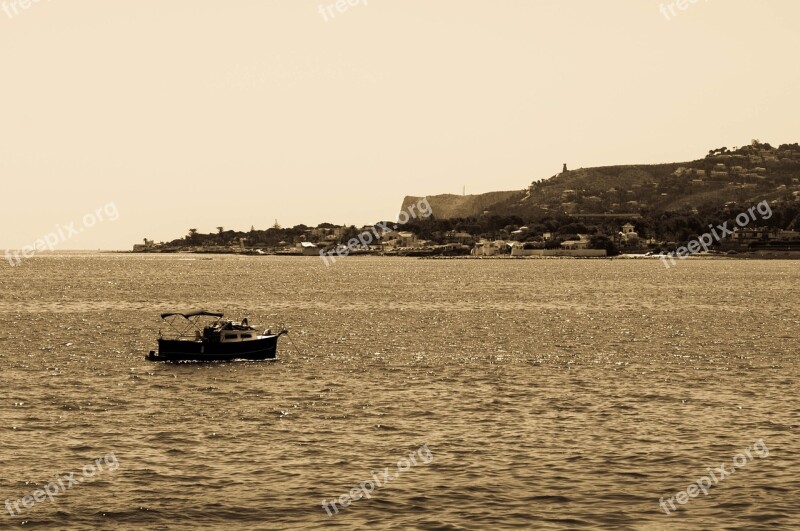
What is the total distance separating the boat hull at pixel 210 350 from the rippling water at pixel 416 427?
1442mm

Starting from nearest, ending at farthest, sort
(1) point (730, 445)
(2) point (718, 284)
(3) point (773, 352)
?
(1) point (730, 445), (3) point (773, 352), (2) point (718, 284)

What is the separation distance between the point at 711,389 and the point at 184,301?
88997 millimetres

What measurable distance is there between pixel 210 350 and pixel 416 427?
24726 mm

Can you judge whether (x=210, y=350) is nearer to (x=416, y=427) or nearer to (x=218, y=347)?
(x=218, y=347)

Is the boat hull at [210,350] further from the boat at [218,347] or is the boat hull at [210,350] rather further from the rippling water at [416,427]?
the rippling water at [416,427]

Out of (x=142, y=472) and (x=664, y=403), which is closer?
(x=142, y=472)

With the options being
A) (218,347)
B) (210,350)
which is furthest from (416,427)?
(210,350)

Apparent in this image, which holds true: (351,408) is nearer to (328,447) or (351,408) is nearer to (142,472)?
(328,447)

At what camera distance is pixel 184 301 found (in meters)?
128

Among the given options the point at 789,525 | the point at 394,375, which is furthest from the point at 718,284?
the point at 789,525

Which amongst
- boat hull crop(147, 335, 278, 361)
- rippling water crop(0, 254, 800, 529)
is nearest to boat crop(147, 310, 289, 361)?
boat hull crop(147, 335, 278, 361)

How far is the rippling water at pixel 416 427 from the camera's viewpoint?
29.1m

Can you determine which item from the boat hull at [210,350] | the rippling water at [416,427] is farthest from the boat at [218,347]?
the rippling water at [416,427]

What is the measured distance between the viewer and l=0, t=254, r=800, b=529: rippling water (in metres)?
29.1
